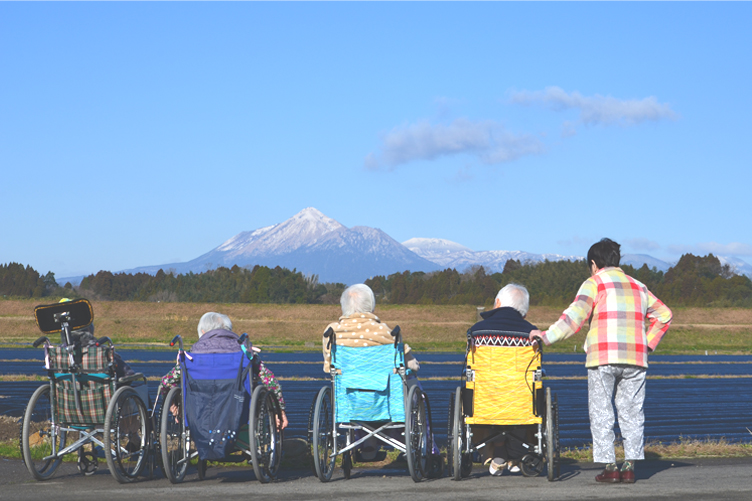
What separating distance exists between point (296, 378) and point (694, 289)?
101 m

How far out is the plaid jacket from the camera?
5.78m

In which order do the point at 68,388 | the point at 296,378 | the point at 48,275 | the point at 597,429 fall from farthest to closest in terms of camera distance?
1. the point at 48,275
2. the point at 296,378
3. the point at 68,388
4. the point at 597,429

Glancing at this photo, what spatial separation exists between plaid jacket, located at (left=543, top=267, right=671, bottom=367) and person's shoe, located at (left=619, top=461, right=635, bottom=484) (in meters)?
0.77

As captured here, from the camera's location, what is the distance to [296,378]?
71.9 ft

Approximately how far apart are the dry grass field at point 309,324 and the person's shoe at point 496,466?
36968 mm

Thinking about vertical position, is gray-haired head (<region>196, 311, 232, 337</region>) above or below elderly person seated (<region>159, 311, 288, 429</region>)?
above

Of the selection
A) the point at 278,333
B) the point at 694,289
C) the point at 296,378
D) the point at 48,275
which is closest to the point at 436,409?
the point at 296,378

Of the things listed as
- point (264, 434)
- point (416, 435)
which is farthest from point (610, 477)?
point (264, 434)

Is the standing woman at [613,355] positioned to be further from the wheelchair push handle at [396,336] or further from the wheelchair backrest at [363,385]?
the wheelchair backrest at [363,385]

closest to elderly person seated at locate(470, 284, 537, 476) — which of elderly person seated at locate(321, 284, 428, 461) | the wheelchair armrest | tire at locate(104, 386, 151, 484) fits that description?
elderly person seated at locate(321, 284, 428, 461)

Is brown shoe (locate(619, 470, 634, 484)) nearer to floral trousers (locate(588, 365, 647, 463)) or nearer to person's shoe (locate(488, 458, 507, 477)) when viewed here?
floral trousers (locate(588, 365, 647, 463))

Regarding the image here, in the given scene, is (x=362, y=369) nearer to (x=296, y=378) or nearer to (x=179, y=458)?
(x=179, y=458)

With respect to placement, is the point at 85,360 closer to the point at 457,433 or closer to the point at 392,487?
the point at 392,487

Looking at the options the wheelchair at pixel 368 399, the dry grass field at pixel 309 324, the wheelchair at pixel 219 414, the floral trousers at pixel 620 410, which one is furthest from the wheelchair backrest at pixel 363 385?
the dry grass field at pixel 309 324
